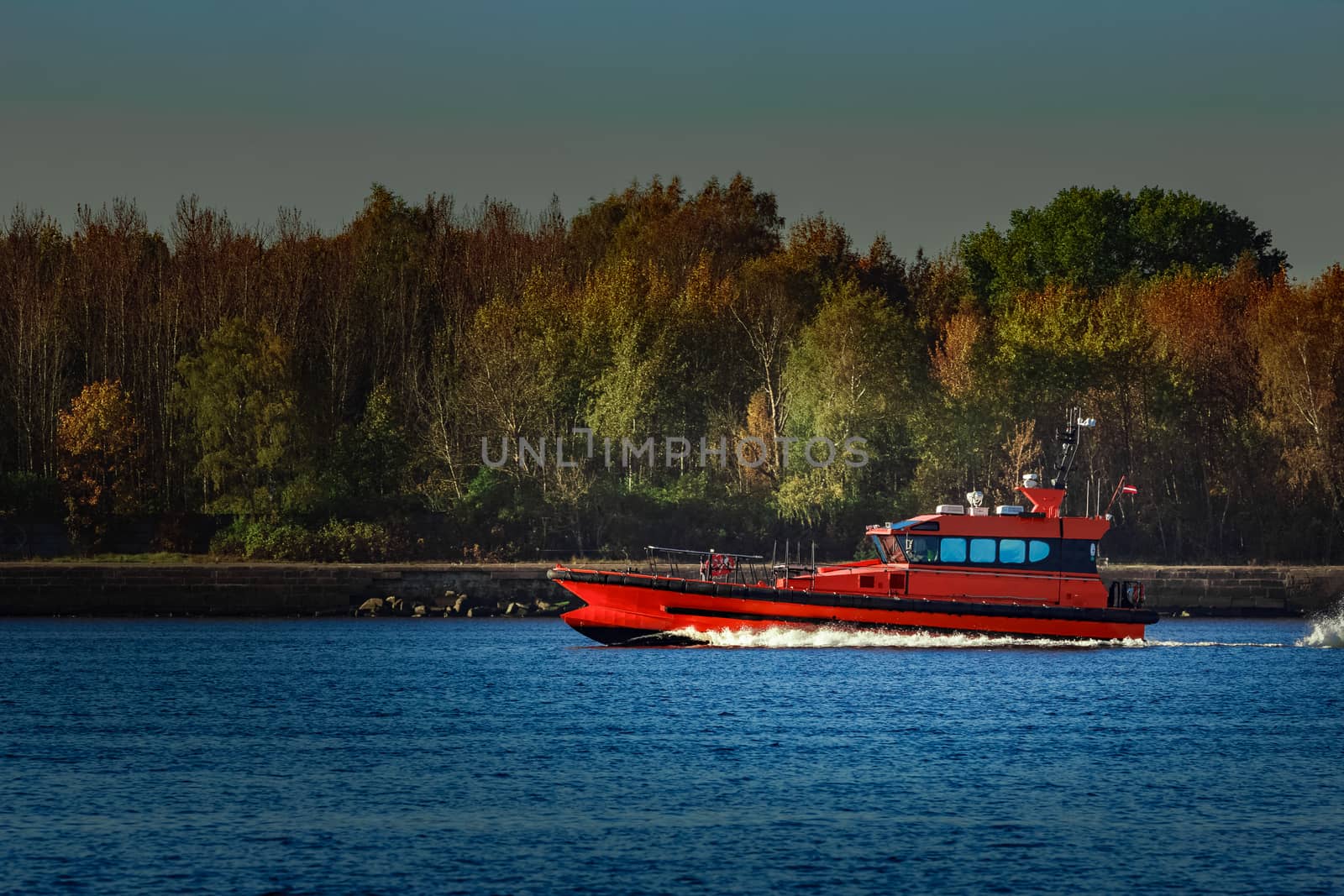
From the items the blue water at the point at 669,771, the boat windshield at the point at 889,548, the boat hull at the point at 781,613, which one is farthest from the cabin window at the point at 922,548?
the blue water at the point at 669,771

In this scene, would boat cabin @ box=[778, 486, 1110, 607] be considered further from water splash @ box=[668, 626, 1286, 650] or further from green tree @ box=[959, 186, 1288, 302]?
green tree @ box=[959, 186, 1288, 302]

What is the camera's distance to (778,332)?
287 feet

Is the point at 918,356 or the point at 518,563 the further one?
the point at 918,356

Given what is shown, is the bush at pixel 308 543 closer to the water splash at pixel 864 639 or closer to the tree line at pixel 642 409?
the tree line at pixel 642 409

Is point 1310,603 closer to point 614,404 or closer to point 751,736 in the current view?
point 614,404

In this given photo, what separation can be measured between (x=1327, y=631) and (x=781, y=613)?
27.6 metres

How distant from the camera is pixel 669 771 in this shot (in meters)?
31.6

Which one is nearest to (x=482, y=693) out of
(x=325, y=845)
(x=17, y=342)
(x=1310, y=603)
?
(x=325, y=845)

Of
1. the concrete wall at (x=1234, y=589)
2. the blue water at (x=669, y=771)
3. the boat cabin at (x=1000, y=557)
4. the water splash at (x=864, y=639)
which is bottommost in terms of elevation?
the blue water at (x=669, y=771)

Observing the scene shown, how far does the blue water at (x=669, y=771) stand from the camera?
23.6 meters

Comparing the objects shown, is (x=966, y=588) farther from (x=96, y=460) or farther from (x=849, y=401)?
(x=96, y=460)

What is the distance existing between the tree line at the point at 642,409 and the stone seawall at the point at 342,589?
14.7 ft

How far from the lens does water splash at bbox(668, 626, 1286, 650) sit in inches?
1902

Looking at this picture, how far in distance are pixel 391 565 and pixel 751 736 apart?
37.3 m
